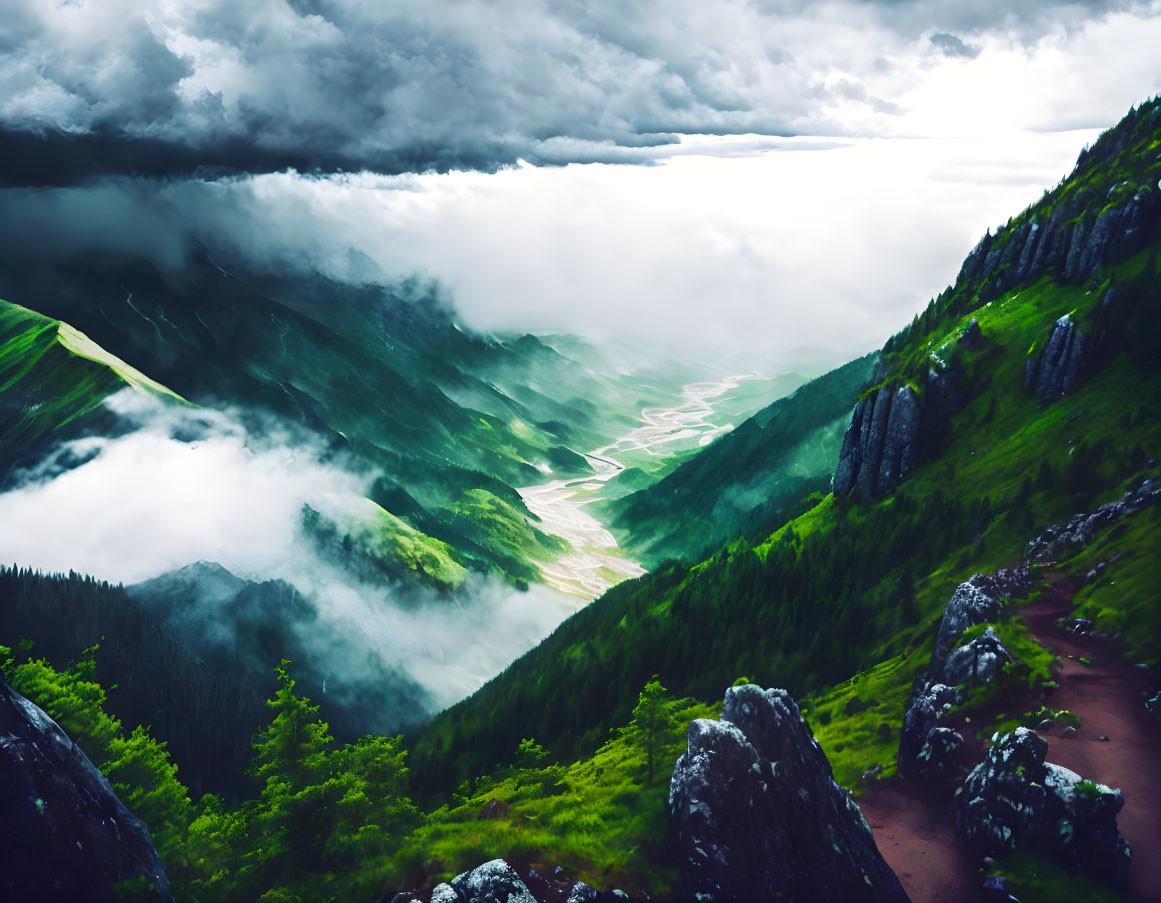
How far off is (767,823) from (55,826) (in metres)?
64.2

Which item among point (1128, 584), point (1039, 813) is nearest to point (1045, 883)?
point (1039, 813)

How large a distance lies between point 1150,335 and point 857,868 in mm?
191748

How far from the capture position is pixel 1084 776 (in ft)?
272

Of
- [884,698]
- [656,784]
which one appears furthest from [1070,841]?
[884,698]

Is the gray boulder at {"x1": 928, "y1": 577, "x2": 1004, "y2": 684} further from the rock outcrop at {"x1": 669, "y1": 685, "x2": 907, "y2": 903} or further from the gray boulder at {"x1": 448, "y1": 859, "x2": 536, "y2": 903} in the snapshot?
the gray boulder at {"x1": 448, "y1": 859, "x2": 536, "y2": 903}

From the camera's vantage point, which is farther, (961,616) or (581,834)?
(961,616)

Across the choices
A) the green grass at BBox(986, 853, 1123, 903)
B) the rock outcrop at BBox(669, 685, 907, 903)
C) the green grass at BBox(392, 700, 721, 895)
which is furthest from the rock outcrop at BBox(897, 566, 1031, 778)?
the green grass at BBox(392, 700, 721, 895)

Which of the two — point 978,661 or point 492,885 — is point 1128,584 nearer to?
point 978,661

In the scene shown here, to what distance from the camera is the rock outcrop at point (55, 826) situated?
177 feet

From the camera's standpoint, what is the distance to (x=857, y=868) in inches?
2963

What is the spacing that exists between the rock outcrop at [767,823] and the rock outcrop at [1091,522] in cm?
9710

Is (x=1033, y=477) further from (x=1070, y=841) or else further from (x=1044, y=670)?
A: (x=1070, y=841)

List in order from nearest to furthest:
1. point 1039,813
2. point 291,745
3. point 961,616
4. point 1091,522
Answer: point 1039,813 < point 291,745 < point 961,616 < point 1091,522

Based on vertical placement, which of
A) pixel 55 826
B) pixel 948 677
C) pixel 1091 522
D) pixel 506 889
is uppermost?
pixel 1091 522
